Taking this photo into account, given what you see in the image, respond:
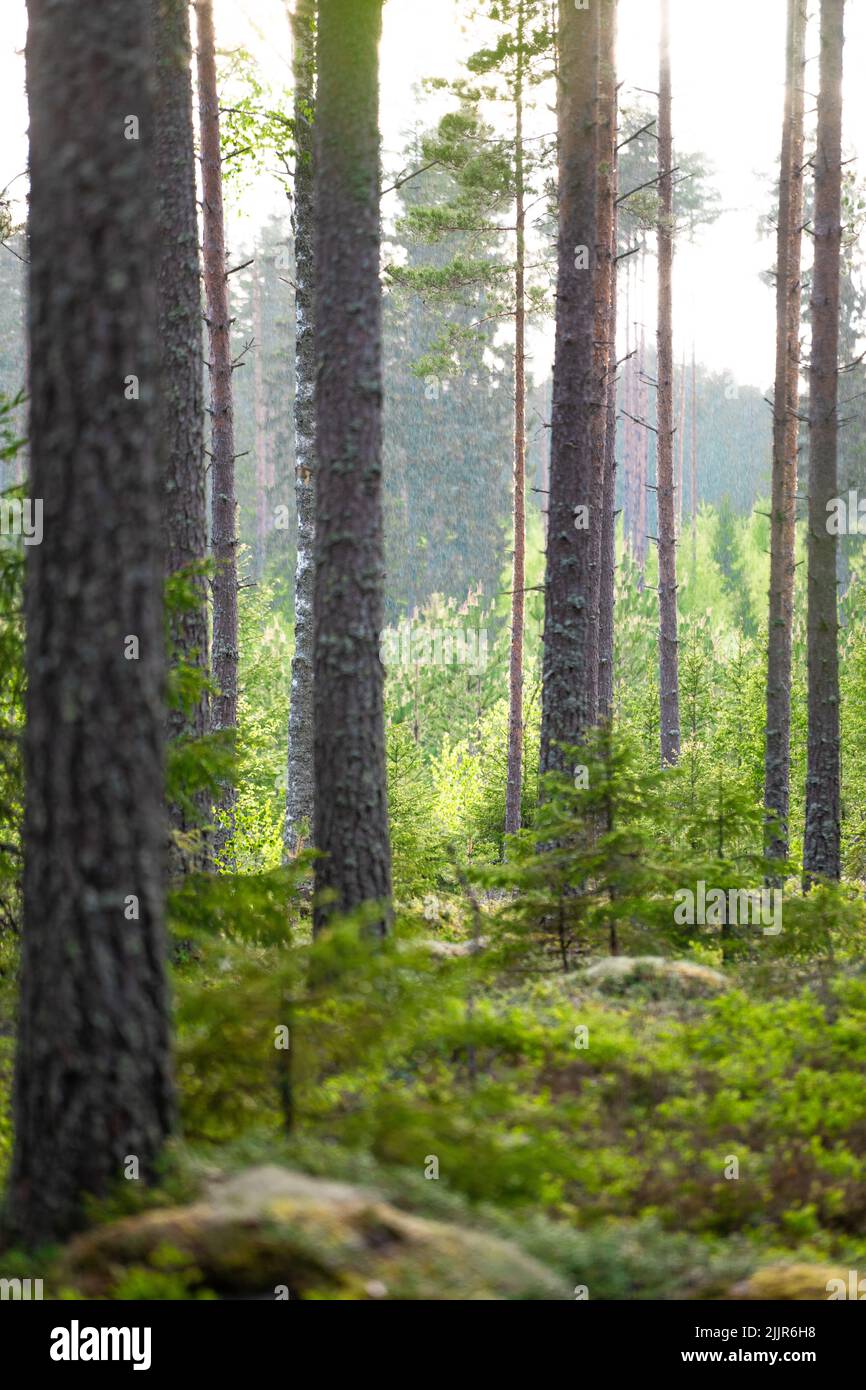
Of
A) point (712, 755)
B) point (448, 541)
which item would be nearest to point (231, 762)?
point (712, 755)

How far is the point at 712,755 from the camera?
20578mm

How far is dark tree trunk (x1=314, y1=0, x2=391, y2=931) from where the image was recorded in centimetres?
791

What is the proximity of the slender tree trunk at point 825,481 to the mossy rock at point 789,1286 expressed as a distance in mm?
8774

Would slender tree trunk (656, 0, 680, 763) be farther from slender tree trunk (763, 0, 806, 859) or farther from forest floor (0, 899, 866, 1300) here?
forest floor (0, 899, 866, 1300)

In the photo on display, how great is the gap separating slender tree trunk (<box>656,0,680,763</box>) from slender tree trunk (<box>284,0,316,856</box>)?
7.66 metres

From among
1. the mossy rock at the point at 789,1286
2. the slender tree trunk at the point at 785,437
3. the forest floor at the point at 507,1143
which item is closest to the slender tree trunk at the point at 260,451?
the slender tree trunk at the point at 785,437

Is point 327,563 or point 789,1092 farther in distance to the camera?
point 327,563

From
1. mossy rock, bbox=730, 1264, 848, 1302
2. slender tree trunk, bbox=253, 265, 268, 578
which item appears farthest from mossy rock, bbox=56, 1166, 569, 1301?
slender tree trunk, bbox=253, 265, 268, 578

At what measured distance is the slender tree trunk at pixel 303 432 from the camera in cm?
1416

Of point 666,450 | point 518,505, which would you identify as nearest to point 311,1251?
point 666,450

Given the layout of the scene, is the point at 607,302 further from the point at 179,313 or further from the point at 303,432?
the point at 179,313

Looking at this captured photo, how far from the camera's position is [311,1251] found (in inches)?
151

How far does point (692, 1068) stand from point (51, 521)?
13.3ft
